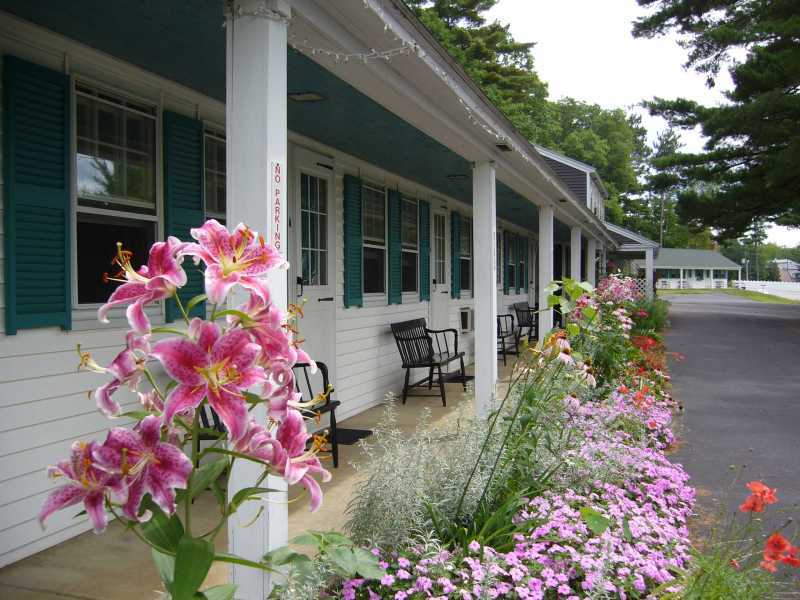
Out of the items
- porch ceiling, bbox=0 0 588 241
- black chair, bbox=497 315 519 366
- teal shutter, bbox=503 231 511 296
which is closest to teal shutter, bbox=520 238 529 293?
teal shutter, bbox=503 231 511 296

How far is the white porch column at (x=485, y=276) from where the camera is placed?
5828 millimetres

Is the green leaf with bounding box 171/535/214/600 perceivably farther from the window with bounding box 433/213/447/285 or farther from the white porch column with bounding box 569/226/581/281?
A: the white porch column with bounding box 569/226/581/281

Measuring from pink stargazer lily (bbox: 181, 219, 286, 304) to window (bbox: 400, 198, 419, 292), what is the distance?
6836 millimetres

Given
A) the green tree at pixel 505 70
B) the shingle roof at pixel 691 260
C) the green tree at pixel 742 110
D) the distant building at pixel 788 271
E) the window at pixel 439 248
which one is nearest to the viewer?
the window at pixel 439 248

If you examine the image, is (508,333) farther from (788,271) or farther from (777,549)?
(788,271)

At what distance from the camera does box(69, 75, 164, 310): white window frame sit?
3.63 meters

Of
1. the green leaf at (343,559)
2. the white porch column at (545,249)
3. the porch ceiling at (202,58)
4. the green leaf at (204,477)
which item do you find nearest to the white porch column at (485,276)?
the porch ceiling at (202,58)

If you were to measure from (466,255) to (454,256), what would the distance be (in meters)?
1.05

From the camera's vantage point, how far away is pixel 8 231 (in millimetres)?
3275

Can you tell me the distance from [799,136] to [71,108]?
60.1 ft

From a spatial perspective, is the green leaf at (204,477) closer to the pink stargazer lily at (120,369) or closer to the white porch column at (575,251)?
the pink stargazer lily at (120,369)

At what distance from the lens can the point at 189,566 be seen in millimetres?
1426

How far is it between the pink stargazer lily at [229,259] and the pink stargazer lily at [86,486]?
393 millimetres

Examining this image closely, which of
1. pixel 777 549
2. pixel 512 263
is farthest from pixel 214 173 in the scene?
pixel 512 263
